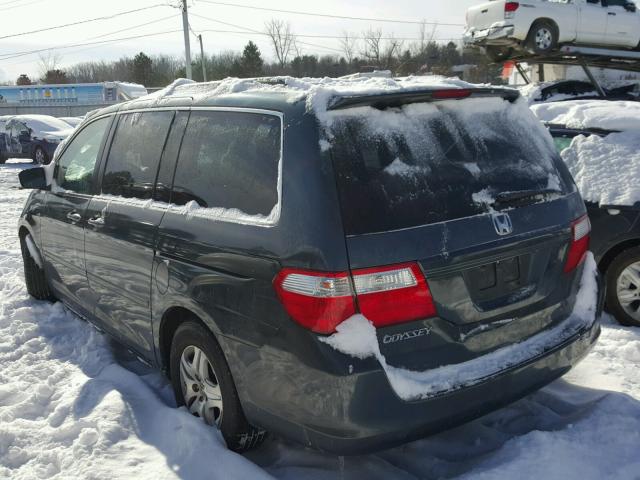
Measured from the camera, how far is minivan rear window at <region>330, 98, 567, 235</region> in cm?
241

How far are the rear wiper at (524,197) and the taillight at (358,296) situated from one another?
61cm

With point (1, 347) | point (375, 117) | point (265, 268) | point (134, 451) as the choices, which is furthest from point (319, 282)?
point (1, 347)

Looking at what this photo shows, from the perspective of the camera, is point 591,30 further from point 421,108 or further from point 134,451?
point 134,451

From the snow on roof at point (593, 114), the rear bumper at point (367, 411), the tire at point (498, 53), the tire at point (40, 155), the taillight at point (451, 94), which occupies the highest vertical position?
the tire at point (498, 53)

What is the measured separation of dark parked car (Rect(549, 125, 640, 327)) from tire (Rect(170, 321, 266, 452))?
9.97 feet

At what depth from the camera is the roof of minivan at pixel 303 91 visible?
2564mm

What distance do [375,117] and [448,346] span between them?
3.31 feet

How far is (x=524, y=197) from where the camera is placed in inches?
110

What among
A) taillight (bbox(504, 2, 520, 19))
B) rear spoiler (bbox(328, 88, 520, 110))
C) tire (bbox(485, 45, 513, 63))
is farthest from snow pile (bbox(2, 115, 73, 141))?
rear spoiler (bbox(328, 88, 520, 110))

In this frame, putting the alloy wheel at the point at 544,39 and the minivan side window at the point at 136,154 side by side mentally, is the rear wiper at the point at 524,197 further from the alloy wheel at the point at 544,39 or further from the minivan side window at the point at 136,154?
the alloy wheel at the point at 544,39

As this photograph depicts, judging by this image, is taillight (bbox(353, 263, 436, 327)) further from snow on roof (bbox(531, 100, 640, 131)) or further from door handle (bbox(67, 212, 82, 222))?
snow on roof (bbox(531, 100, 640, 131))

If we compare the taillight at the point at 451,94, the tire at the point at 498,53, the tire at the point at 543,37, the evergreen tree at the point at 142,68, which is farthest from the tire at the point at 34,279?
the evergreen tree at the point at 142,68

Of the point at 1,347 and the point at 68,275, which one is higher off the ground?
the point at 68,275

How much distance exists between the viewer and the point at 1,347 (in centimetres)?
448
